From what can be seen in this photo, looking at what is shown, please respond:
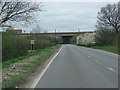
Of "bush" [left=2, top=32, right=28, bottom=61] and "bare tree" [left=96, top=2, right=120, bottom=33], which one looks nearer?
"bush" [left=2, top=32, right=28, bottom=61]

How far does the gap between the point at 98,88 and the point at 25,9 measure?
12289mm

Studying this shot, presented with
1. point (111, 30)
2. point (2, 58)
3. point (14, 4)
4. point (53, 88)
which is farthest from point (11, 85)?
point (111, 30)

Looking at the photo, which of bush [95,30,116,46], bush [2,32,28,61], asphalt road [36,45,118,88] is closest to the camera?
asphalt road [36,45,118,88]

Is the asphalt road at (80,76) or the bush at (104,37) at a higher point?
the bush at (104,37)

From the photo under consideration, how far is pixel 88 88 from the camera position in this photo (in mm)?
9773

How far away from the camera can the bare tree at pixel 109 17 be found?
65375 millimetres

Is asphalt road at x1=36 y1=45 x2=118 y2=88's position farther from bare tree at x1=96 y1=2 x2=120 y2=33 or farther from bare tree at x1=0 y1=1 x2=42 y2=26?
bare tree at x1=96 y1=2 x2=120 y2=33

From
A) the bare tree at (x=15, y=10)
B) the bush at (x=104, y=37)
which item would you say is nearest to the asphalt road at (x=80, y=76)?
the bare tree at (x=15, y=10)

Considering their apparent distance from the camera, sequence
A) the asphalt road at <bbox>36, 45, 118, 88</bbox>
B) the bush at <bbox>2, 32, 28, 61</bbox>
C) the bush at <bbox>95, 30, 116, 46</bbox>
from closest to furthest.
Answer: the asphalt road at <bbox>36, 45, 118, 88</bbox> < the bush at <bbox>2, 32, 28, 61</bbox> < the bush at <bbox>95, 30, 116, 46</bbox>

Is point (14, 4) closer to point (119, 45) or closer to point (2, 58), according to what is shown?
point (2, 58)

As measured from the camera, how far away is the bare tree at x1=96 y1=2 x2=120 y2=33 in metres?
65.4

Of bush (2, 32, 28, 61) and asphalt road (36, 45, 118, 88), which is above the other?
bush (2, 32, 28, 61)

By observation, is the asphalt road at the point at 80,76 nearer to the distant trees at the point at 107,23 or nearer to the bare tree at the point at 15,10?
the bare tree at the point at 15,10

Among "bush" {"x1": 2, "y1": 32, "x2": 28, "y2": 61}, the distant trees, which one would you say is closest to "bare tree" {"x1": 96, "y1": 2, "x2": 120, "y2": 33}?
the distant trees
